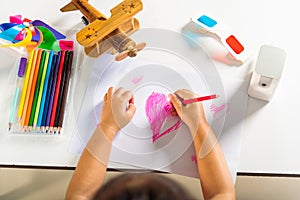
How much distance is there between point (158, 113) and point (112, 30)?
0.15 meters

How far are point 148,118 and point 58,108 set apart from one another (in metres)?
0.15

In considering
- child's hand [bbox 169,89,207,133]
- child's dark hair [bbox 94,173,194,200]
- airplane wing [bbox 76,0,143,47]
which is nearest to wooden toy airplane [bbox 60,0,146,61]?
airplane wing [bbox 76,0,143,47]

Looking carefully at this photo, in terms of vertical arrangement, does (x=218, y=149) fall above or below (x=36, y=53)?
below

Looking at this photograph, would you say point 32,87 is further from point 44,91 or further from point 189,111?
point 189,111

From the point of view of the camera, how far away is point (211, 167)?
729mm

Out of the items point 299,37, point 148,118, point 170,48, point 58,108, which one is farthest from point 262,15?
point 58,108

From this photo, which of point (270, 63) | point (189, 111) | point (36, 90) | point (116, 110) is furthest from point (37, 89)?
point (270, 63)

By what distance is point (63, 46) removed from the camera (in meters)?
0.83

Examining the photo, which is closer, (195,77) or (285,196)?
(195,77)

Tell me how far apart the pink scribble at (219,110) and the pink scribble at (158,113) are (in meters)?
0.06

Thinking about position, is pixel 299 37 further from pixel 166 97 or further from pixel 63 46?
pixel 63 46

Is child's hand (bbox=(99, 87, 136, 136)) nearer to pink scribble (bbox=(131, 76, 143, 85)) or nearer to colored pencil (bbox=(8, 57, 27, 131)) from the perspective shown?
pink scribble (bbox=(131, 76, 143, 85))

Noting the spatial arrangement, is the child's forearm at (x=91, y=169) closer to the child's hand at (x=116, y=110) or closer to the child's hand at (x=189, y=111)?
the child's hand at (x=116, y=110)

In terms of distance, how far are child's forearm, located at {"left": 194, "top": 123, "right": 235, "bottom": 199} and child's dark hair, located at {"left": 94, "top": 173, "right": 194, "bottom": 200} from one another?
14cm
